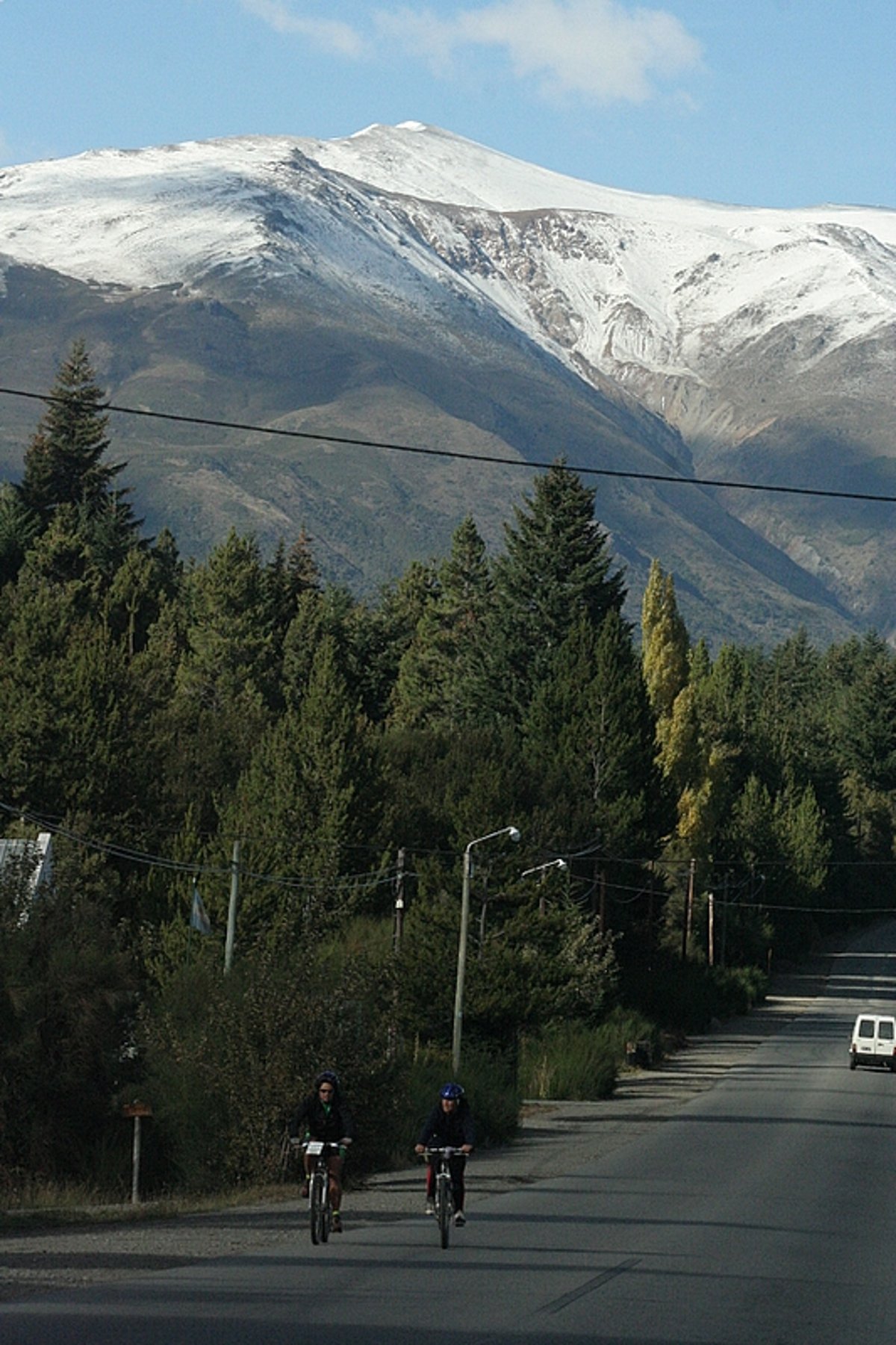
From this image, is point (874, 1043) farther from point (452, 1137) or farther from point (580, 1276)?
point (580, 1276)

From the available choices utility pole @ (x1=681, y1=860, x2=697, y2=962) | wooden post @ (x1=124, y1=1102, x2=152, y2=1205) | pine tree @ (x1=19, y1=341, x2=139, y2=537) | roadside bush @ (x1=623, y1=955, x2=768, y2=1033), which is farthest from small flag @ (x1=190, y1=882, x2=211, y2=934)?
pine tree @ (x1=19, y1=341, x2=139, y2=537)

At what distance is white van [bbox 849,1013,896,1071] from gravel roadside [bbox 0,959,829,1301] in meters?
8.51

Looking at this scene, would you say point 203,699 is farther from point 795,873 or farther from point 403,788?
point 795,873

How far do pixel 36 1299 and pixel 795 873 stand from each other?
10822cm

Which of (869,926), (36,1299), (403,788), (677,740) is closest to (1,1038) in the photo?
(36,1299)

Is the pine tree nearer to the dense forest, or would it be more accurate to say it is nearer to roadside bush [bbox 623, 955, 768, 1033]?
the dense forest

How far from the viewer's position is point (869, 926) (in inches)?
5965

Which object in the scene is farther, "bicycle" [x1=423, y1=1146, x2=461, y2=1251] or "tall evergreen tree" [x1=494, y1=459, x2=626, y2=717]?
"tall evergreen tree" [x1=494, y1=459, x2=626, y2=717]

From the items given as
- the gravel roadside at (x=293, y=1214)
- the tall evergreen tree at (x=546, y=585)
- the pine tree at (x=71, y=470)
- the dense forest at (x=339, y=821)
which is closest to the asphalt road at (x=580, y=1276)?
the gravel roadside at (x=293, y=1214)

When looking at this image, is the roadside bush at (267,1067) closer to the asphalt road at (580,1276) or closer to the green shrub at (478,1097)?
the green shrub at (478,1097)

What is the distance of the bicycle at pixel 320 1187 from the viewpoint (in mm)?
18641

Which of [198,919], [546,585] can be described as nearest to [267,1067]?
[198,919]

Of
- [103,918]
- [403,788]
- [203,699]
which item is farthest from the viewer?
[203,699]

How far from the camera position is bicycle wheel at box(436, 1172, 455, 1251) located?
18641 millimetres
